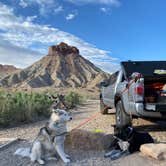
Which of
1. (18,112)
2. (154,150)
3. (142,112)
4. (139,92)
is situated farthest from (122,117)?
(18,112)

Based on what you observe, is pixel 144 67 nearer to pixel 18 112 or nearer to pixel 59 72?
pixel 18 112

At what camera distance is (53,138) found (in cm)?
673

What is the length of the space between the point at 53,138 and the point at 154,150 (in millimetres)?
1970

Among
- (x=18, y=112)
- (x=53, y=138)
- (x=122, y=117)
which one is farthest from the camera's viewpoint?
(x=18, y=112)

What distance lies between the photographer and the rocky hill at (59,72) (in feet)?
264

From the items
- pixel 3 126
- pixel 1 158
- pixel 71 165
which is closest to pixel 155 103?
pixel 71 165

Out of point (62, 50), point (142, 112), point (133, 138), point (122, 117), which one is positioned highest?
point (62, 50)

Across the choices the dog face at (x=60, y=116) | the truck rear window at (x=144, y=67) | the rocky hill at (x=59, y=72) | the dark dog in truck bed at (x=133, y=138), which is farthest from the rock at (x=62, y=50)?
the dog face at (x=60, y=116)

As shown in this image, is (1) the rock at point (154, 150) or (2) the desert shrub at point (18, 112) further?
(2) the desert shrub at point (18, 112)

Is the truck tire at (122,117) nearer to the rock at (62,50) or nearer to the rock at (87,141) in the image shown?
the rock at (87,141)

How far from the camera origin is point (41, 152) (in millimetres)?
6816

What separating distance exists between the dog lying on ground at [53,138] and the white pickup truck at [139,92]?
2.39 metres

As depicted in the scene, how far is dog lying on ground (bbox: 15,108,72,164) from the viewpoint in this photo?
6.63 m

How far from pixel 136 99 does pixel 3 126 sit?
574cm
